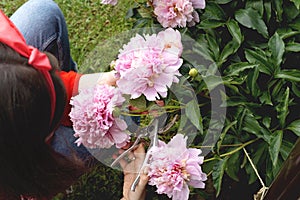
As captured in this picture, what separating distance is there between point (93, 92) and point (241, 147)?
0.45 m

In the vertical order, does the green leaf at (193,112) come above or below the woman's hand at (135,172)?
above

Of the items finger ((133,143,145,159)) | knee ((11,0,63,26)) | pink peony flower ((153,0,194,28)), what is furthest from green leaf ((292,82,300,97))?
knee ((11,0,63,26))

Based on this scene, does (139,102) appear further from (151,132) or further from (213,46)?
(213,46)

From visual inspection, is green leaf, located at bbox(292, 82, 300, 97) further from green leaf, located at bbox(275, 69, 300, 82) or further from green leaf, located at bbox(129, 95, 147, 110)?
green leaf, located at bbox(129, 95, 147, 110)

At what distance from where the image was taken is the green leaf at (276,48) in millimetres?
1361

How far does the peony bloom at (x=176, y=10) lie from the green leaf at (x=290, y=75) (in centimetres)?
26

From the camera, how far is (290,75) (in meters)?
1.35

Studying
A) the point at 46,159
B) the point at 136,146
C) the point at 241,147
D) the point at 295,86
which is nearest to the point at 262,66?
the point at 295,86

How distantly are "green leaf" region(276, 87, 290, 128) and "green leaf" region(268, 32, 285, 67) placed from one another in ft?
0.27

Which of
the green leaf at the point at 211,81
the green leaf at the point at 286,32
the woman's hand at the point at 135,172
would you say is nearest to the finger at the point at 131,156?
the woman's hand at the point at 135,172

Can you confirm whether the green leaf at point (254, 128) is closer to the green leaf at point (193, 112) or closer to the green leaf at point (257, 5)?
the green leaf at point (193, 112)

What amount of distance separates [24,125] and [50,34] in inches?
21.7

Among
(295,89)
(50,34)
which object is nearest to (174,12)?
(295,89)

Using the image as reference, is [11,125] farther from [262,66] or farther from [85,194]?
[85,194]
